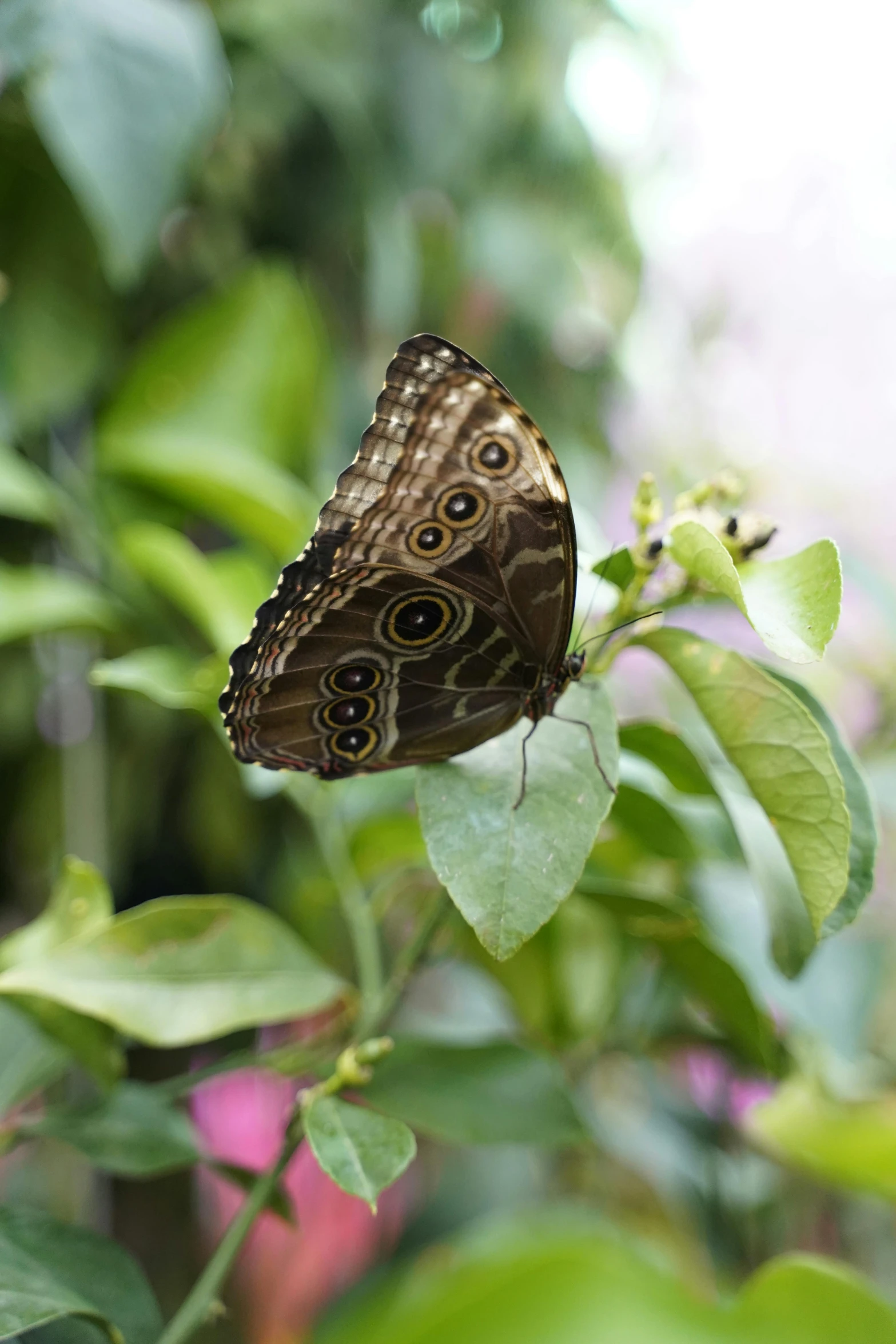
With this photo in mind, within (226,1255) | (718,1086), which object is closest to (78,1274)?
(226,1255)

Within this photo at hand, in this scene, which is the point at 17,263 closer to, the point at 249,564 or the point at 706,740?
the point at 249,564

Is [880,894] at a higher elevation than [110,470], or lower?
lower

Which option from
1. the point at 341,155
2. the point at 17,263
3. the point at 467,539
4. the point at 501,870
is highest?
the point at 341,155

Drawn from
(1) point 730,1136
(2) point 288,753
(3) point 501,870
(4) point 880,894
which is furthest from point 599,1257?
(4) point 880,894

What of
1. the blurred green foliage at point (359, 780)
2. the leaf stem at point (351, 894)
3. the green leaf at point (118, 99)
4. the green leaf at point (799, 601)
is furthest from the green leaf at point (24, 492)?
the green leaf at point (799, 601)

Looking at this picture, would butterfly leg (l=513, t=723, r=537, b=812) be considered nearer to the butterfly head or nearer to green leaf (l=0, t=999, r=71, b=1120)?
the butterfly head
